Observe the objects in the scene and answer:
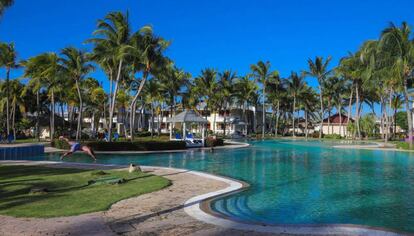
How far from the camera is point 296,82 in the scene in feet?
235

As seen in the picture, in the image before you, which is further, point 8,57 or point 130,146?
point 8,57

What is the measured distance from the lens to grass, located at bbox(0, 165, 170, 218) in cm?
938

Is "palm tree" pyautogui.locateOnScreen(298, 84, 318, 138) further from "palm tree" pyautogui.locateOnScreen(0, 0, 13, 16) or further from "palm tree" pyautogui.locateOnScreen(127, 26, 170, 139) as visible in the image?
"palm tree" pyautogui.locateOnScreen(0, 0, 13, 16)

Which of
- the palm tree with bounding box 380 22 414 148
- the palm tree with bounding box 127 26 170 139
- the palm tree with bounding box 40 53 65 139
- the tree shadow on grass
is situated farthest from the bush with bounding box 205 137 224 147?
the tree shadow on grass

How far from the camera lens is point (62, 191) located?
473 inches

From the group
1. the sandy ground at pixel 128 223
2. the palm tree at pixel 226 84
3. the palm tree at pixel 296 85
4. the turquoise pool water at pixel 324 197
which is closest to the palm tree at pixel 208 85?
the palm tree at pixel 226 84

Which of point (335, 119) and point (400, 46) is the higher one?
point (400, 46)

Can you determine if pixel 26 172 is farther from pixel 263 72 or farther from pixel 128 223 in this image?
pixel 263 72

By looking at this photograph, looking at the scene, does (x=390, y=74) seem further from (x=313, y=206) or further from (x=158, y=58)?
(x=313, y=206)

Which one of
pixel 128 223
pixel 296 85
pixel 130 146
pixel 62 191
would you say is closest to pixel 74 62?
pixel 130 146

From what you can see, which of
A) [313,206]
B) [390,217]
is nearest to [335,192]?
[313,206]

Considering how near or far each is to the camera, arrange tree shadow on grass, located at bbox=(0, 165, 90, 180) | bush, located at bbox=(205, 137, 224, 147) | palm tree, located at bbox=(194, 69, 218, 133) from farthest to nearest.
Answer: palm tree, located at bbox=(194, 69, 218, 133) < bush, located at bbox=(205, 137, 224, 147) < tree shadow on grass, located at bbox=(0, 165, 90, 180)

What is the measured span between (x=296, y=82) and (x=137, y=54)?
44.1 meters

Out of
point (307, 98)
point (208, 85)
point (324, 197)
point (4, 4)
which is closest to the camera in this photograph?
point (324, 197)
